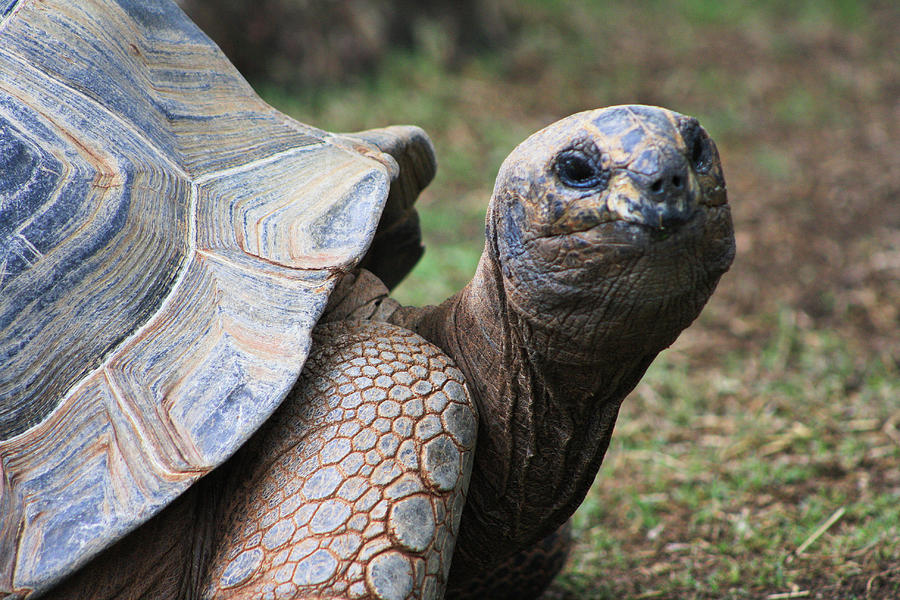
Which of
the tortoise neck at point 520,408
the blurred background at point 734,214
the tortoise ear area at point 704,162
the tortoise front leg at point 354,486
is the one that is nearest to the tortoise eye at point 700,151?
the tortoise ear area at point 704,162

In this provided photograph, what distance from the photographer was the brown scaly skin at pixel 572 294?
1455mm

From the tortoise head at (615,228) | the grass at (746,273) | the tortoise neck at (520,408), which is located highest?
the tortoise head at (615,228)

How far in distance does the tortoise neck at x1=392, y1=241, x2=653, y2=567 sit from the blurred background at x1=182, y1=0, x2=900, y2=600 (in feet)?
2.48

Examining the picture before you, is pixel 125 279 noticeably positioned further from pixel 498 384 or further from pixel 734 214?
pixel 734 214

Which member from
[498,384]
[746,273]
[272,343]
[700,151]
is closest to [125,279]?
[272,343]

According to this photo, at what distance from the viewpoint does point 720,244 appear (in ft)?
5.08

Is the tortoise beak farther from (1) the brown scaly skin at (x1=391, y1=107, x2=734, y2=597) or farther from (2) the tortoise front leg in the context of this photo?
(2) the tortoise front leg

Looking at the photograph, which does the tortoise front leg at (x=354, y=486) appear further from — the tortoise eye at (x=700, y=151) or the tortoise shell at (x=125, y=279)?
the tortoise eye at (x=700, y=151)

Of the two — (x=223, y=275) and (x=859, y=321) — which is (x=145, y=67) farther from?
(x=859, y=321)

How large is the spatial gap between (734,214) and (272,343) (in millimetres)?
4573

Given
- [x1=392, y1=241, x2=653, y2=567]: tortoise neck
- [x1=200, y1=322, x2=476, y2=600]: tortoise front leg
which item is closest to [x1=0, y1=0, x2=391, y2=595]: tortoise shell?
[x1=200, y1=322, x2=476, y2=600]: tortoise front leg

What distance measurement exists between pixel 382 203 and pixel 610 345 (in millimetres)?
615

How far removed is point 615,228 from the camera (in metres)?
1.46

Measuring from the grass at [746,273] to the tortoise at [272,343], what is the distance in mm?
1114
